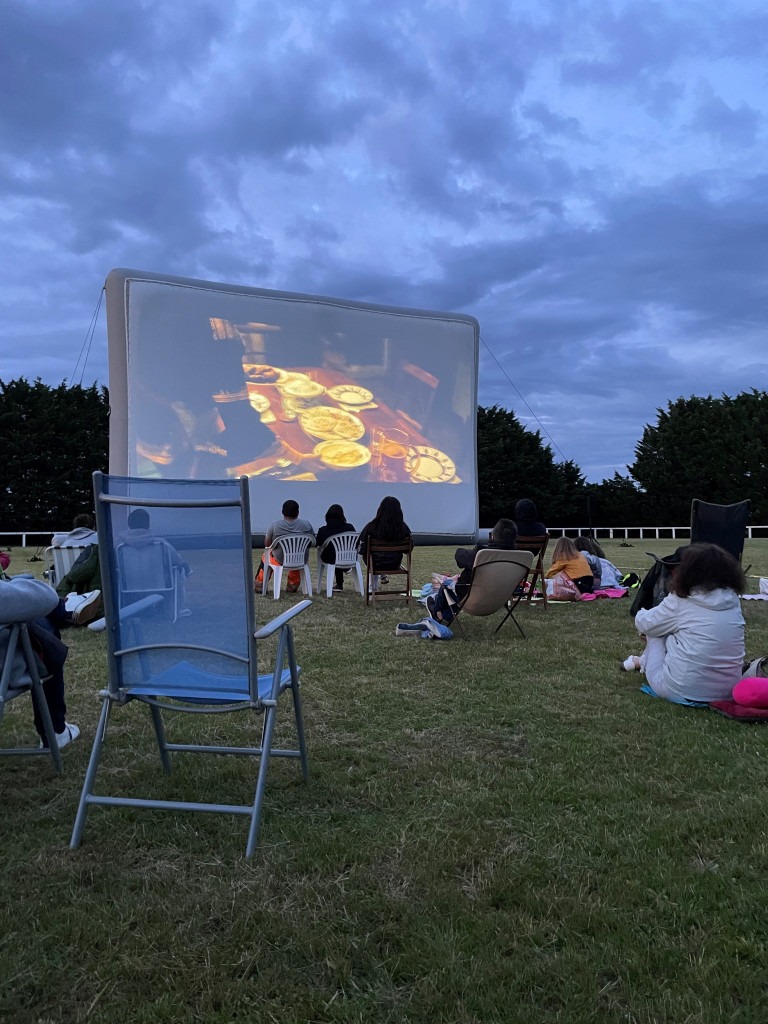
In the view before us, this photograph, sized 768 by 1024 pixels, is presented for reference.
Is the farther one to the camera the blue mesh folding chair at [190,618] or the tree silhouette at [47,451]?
the tree silhouette at [47,451]

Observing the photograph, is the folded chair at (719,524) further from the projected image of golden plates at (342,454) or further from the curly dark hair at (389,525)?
the projected image of golden plates at (342,454)

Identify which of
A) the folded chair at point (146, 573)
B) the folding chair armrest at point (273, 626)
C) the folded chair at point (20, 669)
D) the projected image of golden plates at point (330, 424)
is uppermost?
the projected image of golden plates at point (330, 424)

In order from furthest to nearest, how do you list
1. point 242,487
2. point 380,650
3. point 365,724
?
1. point 380,650
2. point 365,724
3. point 242,487

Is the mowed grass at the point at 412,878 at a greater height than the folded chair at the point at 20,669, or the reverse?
the folded chair at the point at 20,669

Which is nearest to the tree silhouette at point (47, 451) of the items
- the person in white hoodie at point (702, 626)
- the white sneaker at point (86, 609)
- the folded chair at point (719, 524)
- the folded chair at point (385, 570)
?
the folded chair at point (385, 570)

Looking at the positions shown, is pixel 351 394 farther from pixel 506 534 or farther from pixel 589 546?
pixel 506 534

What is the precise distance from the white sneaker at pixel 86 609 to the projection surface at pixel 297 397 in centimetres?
588

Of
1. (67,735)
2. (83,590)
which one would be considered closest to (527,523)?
(83,590)

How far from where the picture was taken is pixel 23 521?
84.2 ft

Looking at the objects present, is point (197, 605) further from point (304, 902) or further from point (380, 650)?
point (380, 650)

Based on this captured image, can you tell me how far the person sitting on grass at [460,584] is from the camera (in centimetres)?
559

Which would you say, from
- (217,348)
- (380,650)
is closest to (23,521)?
(217,348)

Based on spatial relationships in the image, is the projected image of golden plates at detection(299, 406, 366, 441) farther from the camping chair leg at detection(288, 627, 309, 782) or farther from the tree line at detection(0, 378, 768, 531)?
the tree line at detection(0, 378, 768, 531)

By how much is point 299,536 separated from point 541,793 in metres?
5.74
